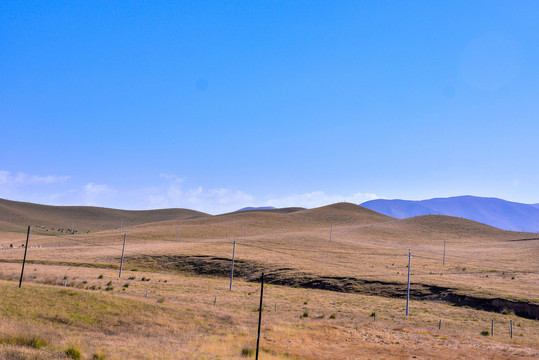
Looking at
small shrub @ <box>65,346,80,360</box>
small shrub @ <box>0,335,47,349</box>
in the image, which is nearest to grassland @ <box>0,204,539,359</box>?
small shrub @ <box>0,335,47,349</box>

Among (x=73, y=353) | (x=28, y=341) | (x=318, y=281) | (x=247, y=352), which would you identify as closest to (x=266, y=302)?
(x=318, y=281)

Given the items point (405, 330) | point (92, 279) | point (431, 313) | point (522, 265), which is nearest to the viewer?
point (405, 330)

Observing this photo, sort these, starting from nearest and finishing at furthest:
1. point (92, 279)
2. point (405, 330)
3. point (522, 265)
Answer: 1. point (405, 330)
2. point (92, 279)
3. point (522, 265)

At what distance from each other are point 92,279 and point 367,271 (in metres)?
44.2

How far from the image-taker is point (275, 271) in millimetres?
72125

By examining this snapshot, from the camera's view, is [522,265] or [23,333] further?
[522,265]

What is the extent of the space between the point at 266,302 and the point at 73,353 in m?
31.4

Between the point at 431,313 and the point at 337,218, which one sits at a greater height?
the point at 337,218

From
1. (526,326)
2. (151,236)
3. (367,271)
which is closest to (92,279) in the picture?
(367,271)

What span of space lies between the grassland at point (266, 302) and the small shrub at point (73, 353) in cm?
32

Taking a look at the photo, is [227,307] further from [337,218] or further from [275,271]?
[337,218]

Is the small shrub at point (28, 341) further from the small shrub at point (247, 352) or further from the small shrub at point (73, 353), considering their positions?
the small shrub at point (247, 352)

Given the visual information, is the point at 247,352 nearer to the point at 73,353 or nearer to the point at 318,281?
the point at 73,353

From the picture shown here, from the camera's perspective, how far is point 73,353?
1738 cm
